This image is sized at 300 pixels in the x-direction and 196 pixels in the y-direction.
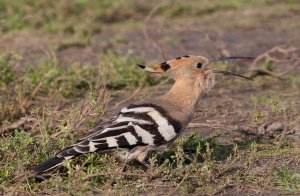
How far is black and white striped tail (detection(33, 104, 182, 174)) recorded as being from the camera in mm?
4496

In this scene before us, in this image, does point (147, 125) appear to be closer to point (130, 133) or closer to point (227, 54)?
point (130, 133)

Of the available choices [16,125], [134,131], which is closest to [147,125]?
[134,131]

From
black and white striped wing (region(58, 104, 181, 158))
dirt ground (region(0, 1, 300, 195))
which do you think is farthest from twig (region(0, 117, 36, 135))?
black and white striped wing (region(58, 104, 181, 158))

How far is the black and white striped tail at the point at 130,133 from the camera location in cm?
450

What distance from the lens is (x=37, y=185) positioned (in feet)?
14.6

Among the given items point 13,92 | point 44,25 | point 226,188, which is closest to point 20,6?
point 44,25

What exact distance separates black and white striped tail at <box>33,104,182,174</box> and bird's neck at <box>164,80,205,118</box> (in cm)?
19

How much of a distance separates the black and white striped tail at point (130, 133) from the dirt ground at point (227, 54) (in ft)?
1.16

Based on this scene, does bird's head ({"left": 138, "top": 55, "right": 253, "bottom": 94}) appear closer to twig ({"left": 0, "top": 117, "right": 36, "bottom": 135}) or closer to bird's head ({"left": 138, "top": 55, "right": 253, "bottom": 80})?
bird's head ({"left": 138, "top": 55, "right": 253, "bottom": 80})

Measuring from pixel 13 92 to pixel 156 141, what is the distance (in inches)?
76.7

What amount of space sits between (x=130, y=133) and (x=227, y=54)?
3581mm

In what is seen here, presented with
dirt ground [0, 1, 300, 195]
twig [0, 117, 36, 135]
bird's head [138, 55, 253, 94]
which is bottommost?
dirt ground [0, 1, 300, 195]

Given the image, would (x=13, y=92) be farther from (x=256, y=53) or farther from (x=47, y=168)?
(x=256, y=53)

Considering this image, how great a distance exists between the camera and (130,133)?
461 cm
